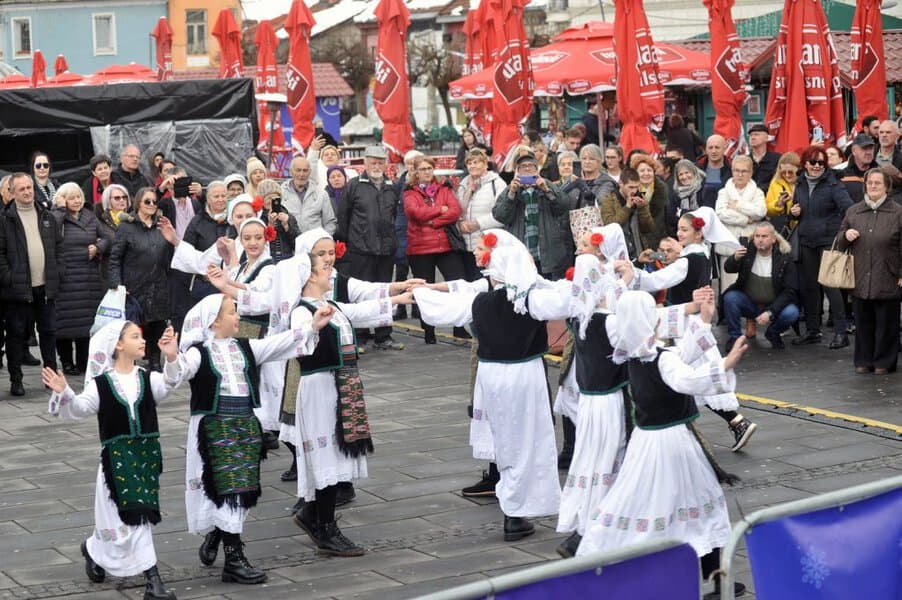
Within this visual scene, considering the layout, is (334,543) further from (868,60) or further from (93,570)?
(868,60)

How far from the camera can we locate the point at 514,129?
722 inches

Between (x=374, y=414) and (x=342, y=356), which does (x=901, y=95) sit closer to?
(x=374, y=414)

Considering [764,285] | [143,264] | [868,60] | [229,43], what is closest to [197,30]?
[229,43]

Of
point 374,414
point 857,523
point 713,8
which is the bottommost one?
point 374,414

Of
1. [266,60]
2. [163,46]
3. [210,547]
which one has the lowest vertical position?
[210,547]

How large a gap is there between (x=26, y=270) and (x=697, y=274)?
641 cm

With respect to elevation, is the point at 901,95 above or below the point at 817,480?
above

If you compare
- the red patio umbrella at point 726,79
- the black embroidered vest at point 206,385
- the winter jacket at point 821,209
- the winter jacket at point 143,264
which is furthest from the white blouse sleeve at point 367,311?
the red patio umbrella at point 726,79

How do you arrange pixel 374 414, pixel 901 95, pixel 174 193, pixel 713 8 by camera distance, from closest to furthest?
1. pixel 374 414
2. pixel 174 193
3. pixel 713 8
4. pixel 901 95

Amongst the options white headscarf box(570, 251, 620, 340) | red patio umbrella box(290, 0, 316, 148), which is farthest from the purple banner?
red patio umbrella box(290, 0, 316, 148)

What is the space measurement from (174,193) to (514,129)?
5278 mm

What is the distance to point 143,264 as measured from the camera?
1337cm

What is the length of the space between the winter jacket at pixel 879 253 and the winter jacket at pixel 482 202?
139 inches

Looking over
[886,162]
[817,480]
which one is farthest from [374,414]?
[886,162]
